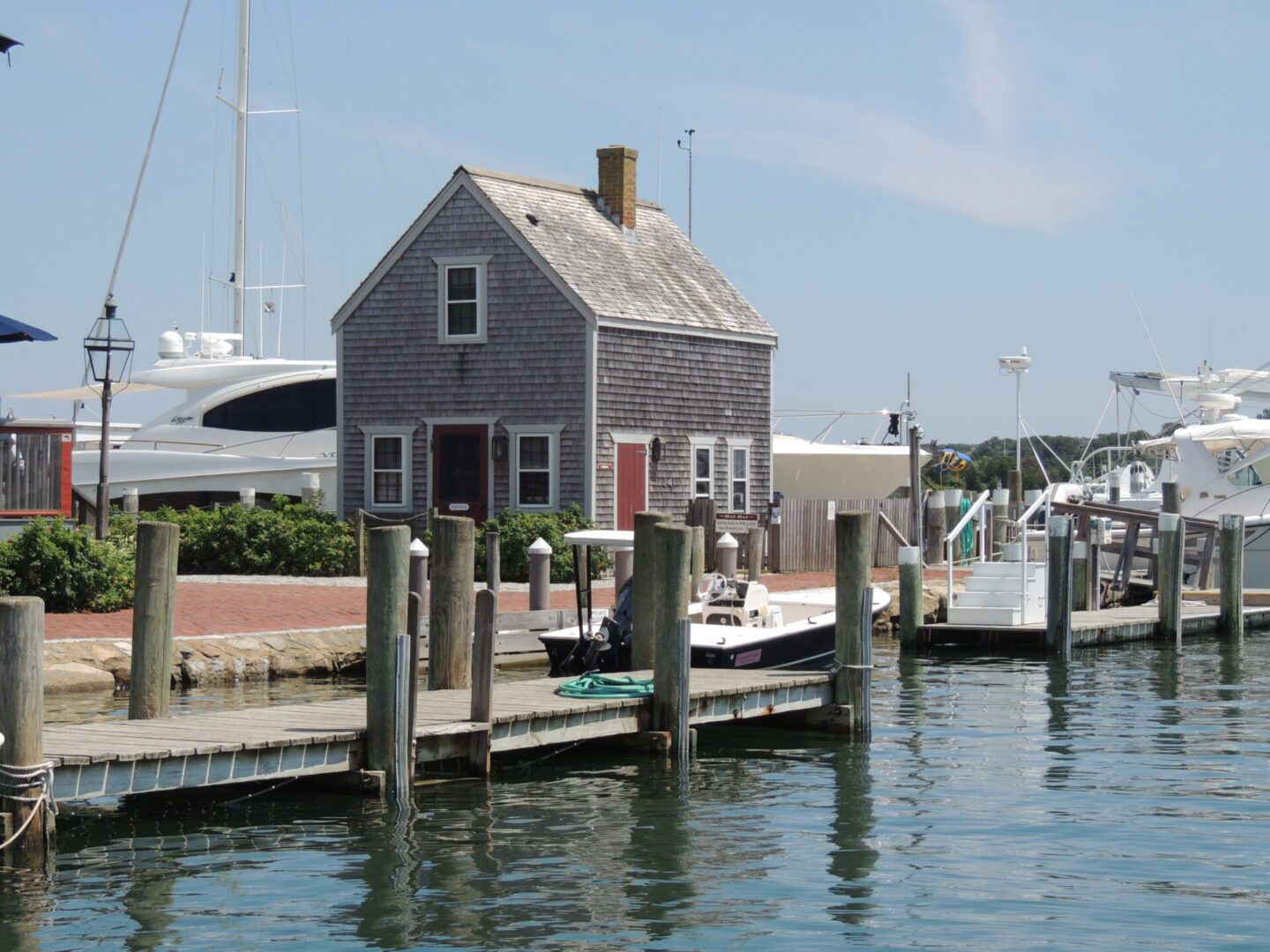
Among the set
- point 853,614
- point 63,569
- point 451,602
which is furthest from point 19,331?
point 853,614

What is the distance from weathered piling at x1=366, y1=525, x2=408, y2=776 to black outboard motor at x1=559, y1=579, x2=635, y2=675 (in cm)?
534

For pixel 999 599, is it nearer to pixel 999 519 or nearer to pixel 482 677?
pixel 999 519

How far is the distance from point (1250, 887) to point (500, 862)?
5038 mm

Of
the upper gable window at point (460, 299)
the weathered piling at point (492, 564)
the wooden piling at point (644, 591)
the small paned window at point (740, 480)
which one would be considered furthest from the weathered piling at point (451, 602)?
the small paned window at point (740, 480)

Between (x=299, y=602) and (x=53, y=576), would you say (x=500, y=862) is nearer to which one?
(x=53, y=576)

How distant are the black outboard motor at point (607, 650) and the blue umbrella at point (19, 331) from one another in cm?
731

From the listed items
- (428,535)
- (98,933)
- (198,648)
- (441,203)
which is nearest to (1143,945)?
(98,933)

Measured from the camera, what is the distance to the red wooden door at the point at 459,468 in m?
33.7

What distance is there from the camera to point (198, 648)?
2092 centimetres

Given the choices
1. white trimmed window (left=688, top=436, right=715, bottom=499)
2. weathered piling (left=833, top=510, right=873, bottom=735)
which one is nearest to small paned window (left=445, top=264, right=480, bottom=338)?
white trimmed window (left=688, top=436, right=715, bottom=499)

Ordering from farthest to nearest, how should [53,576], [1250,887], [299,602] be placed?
1. [299,602]
2. [53,576]
3. [1250,887]

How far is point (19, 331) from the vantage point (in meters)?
20.7

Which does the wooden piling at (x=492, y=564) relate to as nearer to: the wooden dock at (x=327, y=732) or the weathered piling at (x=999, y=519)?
the wooden dock at (x=327, y=732)

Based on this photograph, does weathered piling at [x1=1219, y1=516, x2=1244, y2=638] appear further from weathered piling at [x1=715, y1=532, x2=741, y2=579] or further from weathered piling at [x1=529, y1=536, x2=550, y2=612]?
weathered piling at [x1=529, y1=536, x2=550, y2=612]
